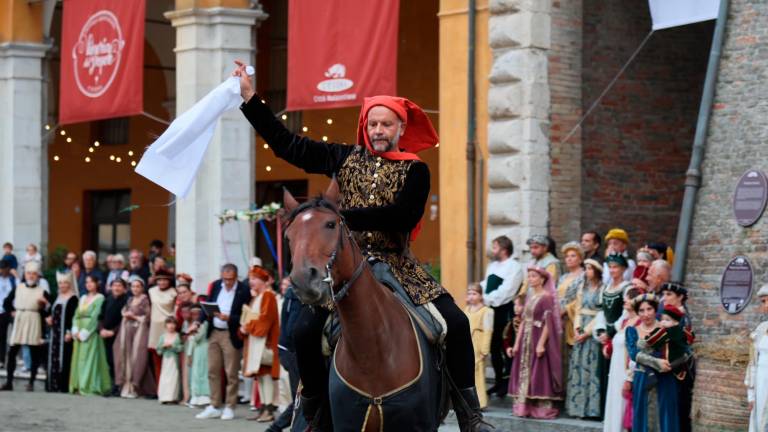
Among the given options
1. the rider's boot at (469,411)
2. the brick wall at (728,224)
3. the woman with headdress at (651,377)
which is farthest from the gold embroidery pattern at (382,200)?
the brick wall at (728,224)

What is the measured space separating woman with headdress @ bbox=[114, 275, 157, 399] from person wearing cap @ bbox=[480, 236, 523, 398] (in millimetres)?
5696

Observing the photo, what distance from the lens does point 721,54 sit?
1478 cm

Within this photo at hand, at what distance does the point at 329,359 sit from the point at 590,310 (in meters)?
7.63

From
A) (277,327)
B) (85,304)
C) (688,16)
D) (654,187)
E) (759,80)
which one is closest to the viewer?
(759,80)

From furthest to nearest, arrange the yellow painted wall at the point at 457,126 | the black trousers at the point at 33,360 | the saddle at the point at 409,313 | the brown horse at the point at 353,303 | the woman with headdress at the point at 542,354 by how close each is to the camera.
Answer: the black trousers at the point at 33,360 < the yellow painted wall at the point at 457,126 < the woman with headdress at the point at 542,354 < the saddle at the point at 409,313 < the brown horse at the point at 353,303

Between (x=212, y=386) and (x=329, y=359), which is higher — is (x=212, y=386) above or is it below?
below

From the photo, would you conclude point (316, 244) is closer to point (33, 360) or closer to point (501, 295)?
point (501, 295)

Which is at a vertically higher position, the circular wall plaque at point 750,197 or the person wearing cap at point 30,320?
the circular wall plaque at point 750,197

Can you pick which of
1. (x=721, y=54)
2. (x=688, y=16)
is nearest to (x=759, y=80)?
(x=721, y=54)

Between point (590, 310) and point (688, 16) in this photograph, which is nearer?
point (590, 310)

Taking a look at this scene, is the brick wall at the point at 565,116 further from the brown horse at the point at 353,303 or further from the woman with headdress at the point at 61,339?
the brown horse at the point at 353,303

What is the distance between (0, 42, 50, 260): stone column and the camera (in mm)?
26750

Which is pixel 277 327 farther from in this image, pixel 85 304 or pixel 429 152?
pixel 429 152

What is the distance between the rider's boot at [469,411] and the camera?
9.02m
